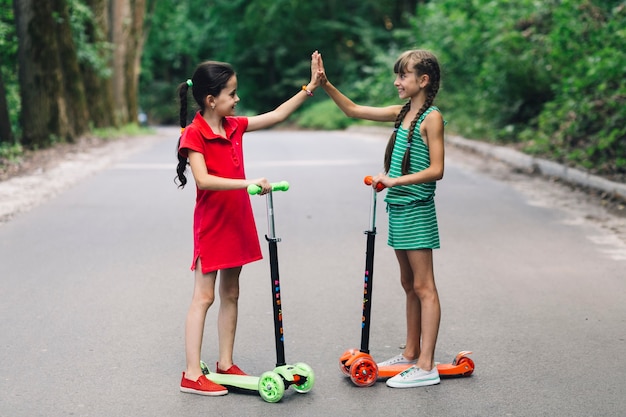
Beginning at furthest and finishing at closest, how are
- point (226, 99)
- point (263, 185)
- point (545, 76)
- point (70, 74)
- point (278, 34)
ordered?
point (278, 34), point (70, 74), point (545, 76), point (226, 99), point (263, 185)

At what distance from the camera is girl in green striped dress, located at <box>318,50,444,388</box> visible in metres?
4.52

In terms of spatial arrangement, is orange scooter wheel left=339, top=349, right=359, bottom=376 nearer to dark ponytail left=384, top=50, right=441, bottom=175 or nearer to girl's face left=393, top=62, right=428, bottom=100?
dark ponytail left=384, top=50, right=441, bottom=175

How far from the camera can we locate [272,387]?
14.1 feet

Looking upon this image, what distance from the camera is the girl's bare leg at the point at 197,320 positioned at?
14.7 ft

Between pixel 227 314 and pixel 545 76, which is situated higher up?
pixel 545 76

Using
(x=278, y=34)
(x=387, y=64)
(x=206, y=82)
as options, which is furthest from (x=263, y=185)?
(x=278, y=34)

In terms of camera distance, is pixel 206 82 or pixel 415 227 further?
pixel 415 227

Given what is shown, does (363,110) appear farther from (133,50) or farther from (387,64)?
(387,64)

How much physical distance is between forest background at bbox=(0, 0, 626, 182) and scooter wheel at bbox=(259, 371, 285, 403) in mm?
1526

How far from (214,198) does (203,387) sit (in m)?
0.97

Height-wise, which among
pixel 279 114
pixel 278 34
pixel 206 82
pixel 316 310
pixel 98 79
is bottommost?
pixel 316 310

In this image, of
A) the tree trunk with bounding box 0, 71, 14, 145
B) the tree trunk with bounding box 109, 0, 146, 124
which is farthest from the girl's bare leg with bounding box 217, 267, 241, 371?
the tree trunk with bounding box 109, 0, 146, 124

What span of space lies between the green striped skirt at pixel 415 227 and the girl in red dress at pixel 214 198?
0.76 m

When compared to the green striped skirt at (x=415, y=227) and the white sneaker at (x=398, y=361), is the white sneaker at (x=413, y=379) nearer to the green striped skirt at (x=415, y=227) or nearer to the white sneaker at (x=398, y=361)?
the white sneaker at (x=398, y=361)
